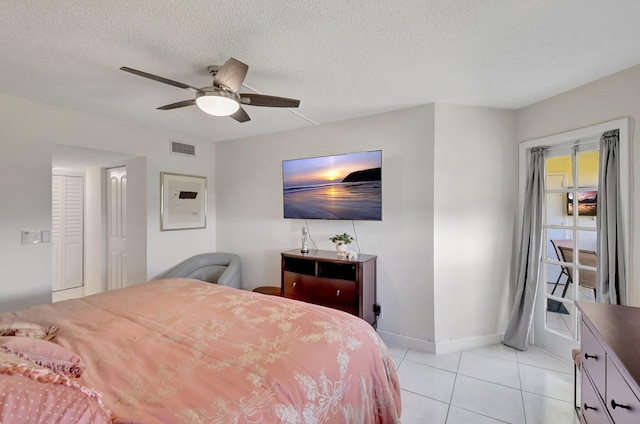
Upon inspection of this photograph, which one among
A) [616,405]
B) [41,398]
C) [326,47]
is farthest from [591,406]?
[326,47]

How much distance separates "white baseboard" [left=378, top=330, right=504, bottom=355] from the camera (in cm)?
261

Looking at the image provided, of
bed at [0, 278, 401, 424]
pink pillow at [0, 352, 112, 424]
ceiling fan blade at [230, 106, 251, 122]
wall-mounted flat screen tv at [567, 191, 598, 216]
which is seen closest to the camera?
pink pillow at [0, 352, 112, 424]

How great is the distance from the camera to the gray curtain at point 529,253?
102 inches

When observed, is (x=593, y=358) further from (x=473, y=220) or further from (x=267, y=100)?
(x=267, y=100)

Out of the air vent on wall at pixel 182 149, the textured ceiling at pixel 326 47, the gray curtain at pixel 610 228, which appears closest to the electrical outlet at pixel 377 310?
the gray curtain at pixel 610 228

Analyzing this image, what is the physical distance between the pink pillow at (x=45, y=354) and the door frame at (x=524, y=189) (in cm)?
326

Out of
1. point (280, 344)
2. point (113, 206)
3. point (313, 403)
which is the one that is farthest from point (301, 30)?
point (113, 206)

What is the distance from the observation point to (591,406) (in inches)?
51.9

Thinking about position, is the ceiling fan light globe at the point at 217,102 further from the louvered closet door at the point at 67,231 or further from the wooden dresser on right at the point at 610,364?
the louvered closet door at the point at 67,231

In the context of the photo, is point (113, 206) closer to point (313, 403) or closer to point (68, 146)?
point (68, 146)

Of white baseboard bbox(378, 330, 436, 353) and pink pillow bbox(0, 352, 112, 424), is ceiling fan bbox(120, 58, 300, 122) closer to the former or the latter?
pink pillow bbox(0, 352, 112, 424)

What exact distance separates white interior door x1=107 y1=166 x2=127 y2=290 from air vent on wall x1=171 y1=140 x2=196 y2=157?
2.66 ft

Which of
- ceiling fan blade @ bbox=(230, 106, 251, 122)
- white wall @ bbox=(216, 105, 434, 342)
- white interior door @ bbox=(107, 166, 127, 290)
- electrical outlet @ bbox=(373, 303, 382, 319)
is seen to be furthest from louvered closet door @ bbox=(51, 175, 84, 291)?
electrical outlet @ bbox=(373, 303, 382, 319)

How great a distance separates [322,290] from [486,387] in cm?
152
